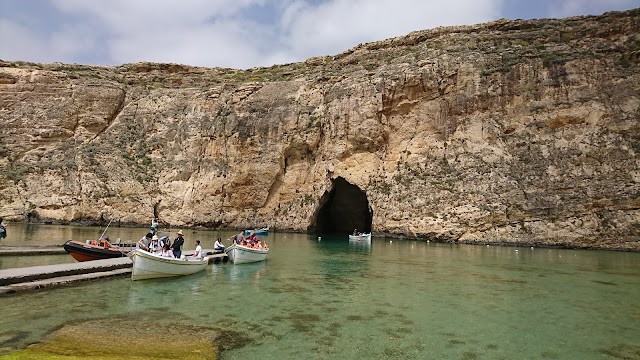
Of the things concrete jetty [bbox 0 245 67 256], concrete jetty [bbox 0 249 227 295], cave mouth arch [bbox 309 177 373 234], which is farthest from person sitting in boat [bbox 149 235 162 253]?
cave mouth arch [bbox 309 177 373 234]

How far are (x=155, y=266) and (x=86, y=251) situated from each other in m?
5.71

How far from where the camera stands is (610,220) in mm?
35594

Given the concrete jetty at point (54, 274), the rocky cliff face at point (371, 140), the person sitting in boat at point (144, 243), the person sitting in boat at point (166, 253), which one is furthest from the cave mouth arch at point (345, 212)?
the concrete jetty at point (54, 274)

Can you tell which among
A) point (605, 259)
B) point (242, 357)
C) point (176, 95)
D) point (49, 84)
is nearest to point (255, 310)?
point (242, 357)

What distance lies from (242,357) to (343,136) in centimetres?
4173

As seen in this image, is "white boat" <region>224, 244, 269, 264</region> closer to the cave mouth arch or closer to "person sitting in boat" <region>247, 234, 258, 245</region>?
"person sitting in boat" <region>247, 234, 258, 245</region>

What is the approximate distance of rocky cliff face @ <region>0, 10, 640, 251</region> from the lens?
38781 mm

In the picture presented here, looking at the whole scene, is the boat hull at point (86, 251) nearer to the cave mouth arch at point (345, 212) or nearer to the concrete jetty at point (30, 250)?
the concrete jetty at point (30, 250)

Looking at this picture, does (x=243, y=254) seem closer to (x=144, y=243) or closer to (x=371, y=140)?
(x=144, y=243)

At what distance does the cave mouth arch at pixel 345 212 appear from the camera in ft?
188

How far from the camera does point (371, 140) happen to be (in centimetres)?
4778

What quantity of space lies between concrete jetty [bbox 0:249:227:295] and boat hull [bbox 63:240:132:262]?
69.9 inches

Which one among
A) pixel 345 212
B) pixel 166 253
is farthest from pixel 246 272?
pixel 345 212

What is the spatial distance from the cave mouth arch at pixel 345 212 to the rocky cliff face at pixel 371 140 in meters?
0.30
